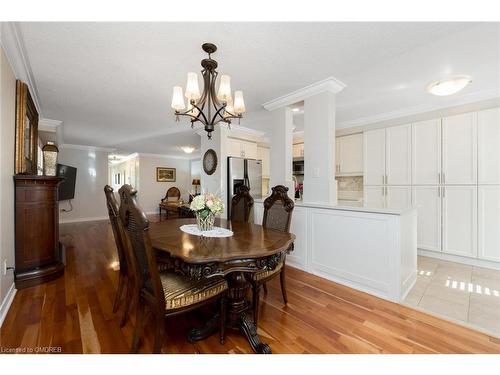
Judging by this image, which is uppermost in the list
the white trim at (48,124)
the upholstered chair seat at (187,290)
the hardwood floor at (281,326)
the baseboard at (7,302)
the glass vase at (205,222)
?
the white trim at (48,124)

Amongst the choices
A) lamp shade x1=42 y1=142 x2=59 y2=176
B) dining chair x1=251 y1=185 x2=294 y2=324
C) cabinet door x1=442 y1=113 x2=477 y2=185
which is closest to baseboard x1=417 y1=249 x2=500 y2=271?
cabinet door x1=442 y1=113 x2=477 y2=185

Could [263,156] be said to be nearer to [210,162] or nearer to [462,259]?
[210,162]

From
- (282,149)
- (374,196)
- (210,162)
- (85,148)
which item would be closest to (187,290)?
(282,149)

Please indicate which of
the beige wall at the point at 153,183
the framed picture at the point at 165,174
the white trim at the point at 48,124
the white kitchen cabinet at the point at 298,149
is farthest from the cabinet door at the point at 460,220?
the framed picture at the point at 165,174

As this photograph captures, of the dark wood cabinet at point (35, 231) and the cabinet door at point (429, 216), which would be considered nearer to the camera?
the dark wood cabinet at point (35, 231)

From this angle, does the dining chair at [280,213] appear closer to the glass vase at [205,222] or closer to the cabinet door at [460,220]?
the glass vase at [205,222]

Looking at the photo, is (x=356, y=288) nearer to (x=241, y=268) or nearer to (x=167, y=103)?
(x=241, y=268)

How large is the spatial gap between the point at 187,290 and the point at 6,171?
2.07m

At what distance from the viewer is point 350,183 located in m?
4.36

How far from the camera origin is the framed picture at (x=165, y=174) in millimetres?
8438

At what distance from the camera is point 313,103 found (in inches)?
106

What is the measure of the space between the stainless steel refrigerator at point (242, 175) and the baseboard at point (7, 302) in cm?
274
